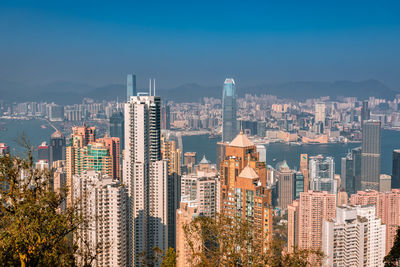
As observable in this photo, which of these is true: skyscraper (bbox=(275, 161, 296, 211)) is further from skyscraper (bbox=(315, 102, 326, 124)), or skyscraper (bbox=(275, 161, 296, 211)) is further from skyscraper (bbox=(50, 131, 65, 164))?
skyscraper (bbox=(315, 102, 326, 124))

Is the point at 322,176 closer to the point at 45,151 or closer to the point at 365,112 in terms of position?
the point at 365,112

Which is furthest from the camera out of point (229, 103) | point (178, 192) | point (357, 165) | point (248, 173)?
point (229, 103)

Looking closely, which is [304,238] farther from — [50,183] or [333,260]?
[50,183]

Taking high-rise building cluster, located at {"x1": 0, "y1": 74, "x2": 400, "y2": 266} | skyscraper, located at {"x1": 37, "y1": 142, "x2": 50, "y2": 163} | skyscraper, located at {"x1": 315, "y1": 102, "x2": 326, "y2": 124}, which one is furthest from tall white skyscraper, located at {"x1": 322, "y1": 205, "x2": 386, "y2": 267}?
skyscraper, located at {"x1": 315, "y1": 102, "x2": 326, "y2": 124}

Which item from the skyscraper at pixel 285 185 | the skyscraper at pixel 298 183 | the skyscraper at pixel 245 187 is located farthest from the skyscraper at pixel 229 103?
the skyscraper at pixel 245 187

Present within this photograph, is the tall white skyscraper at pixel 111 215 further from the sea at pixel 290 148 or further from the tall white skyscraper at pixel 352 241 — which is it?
the sea at pixel 290 148

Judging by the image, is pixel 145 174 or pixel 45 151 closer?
pixel 145 174

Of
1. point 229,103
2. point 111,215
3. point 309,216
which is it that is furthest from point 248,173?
point 229,103
